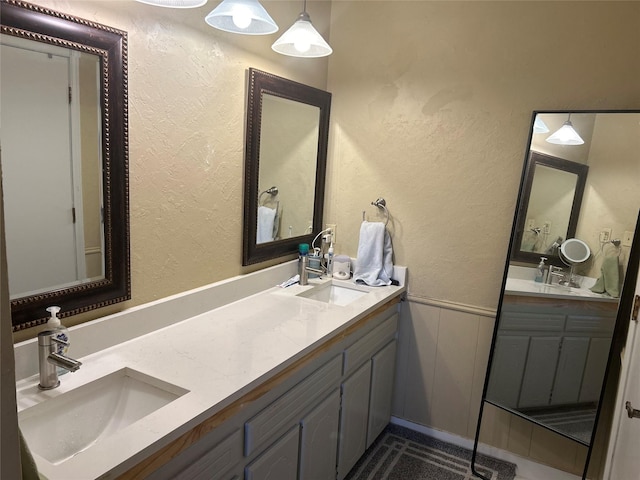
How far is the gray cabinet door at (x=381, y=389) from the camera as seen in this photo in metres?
2.38

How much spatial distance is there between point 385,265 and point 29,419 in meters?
1.82

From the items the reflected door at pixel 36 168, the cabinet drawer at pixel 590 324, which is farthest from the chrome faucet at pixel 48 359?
the cabinet drawer at pixel 590 324

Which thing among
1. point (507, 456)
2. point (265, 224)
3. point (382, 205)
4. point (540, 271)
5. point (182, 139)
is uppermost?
point (182, 139)

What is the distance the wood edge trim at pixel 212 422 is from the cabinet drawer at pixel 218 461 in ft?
0.24

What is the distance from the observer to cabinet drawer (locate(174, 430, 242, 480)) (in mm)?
1225

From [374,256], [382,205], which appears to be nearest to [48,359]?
[374,256]

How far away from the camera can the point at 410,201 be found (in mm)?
2545

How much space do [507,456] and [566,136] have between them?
5.61 feet

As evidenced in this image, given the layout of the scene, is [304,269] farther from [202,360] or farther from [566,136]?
[566,136]

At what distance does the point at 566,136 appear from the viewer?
210 cm

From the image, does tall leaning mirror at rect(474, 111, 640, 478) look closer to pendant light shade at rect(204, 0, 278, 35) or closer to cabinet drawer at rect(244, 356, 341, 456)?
cabinet drawer at rect(244, 356, 341, 456)

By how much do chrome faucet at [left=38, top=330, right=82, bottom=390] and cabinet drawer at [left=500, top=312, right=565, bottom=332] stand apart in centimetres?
194

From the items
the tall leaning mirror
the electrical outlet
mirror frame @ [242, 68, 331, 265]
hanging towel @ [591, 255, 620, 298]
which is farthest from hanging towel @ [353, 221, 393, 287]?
hanging towel @ [591, 255, 620, 298]

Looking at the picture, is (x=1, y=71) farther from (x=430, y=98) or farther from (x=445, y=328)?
(x=445, y=328)
